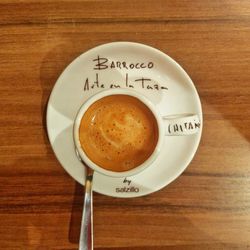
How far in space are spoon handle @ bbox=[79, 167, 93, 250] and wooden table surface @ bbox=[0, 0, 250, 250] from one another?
1.2 inches

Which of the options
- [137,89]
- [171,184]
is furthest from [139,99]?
[171,184]

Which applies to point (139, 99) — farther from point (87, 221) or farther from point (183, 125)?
point (87, 221)

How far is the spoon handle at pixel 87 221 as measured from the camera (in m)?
0.86

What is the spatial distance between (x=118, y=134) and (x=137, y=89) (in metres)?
0.10

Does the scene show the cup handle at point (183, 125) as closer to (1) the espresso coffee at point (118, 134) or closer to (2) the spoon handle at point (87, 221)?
(1) the espresso coffee at point (118, 134)

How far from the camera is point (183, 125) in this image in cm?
84

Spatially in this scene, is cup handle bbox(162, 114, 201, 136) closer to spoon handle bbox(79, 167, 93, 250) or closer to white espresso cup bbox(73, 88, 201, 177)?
white espresso cup bbox(73, 88, 201, 177)

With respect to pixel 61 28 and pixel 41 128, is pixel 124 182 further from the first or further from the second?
pixel 61 28

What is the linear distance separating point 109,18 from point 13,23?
0.20 meters

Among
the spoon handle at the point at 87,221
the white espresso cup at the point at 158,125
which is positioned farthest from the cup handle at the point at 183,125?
the spoon handle at the point at 87,221

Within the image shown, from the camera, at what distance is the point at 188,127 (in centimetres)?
84

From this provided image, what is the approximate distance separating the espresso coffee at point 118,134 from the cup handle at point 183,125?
0.03m

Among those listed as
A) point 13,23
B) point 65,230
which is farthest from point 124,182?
point 13,23

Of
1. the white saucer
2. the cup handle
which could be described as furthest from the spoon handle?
the cup handle
